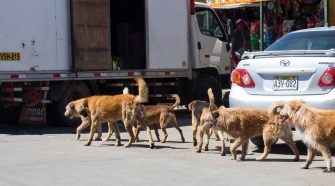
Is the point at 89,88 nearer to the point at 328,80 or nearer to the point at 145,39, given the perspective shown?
the point at 145,39

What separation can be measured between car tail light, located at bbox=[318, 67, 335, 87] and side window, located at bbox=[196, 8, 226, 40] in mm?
7444

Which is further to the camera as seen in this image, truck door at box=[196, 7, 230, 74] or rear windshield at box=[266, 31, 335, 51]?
truck door at box=[196, 7, 230, 74]

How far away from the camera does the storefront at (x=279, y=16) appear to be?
17.7 meters

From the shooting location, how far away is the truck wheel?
16125mm

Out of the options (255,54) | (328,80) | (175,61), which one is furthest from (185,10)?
(328,80)

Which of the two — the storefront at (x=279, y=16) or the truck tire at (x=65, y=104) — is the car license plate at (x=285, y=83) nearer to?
the truck tire at (x=65, y=104)

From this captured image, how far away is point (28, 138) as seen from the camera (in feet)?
39.1

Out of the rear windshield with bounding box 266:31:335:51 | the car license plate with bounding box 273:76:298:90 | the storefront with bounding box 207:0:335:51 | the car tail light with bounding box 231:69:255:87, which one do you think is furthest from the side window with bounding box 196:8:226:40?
the car license plate with bounding box 273:76:298:90

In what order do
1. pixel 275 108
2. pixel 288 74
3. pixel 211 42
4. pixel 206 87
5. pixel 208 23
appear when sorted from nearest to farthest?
1. pixel 275 108
2. pixel 288 74
3. pixel 206 87
4. pixel 211 42
5. pixel 208 23

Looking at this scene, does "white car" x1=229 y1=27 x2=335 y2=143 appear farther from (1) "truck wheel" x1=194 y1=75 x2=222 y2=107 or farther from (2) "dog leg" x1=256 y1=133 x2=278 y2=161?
(1) "truck wheel" x1=194 y1=75 x2=222 y2=107

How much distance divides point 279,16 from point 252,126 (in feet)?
34.5

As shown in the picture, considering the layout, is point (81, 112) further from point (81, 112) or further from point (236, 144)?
point (236, 144)

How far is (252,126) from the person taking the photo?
29.0ft

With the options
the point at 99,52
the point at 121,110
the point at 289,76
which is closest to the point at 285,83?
the point at 289,76
